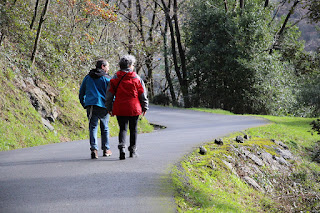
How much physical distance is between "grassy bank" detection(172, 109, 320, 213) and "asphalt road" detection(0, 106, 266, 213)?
311mm

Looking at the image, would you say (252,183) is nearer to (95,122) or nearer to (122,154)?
(122,154)

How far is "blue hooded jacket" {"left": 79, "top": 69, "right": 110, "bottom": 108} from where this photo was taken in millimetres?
8469

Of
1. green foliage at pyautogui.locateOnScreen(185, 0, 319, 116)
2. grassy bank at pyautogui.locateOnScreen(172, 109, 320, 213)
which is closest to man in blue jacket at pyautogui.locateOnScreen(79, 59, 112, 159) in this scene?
grassy bank at pyautogui.locateOnScreen(172, 109, 320, 213)

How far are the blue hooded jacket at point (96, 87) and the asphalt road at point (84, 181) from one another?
1176 millimetres

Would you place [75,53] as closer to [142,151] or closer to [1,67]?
[1,67]

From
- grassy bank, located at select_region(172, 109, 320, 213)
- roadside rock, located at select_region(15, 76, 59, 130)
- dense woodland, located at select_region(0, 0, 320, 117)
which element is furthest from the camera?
dense woodland, located at select_region(0, 0, 320, 117)

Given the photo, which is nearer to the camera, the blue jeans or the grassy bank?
the grassy bank

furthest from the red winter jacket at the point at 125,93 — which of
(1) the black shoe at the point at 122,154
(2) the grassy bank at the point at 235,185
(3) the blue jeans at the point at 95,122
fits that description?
(2) the grassy bank at the point at 235,185

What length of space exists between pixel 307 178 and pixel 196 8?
80.4 feet

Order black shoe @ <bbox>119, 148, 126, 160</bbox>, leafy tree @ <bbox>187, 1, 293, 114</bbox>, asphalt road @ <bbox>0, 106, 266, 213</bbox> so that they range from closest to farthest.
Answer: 1. asphalt road @ <bbox>0, 106, 266, 213</bbox>
2. black shoe @ <bbox>119, 148, 126, 160</bbox>
3. leafy tree @ <bbox>187, 1, 293, 114</bbox>

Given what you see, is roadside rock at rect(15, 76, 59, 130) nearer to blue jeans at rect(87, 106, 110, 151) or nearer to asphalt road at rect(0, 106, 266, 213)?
asphalt road at rect(0, 106, 266, 213)

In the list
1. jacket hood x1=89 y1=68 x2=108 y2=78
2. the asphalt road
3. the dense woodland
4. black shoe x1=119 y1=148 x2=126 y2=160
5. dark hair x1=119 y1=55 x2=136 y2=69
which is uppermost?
the dense woodland

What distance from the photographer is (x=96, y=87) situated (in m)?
8.55

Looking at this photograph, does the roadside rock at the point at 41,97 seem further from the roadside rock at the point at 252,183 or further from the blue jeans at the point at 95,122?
the roadside rock at the point at 252,183
